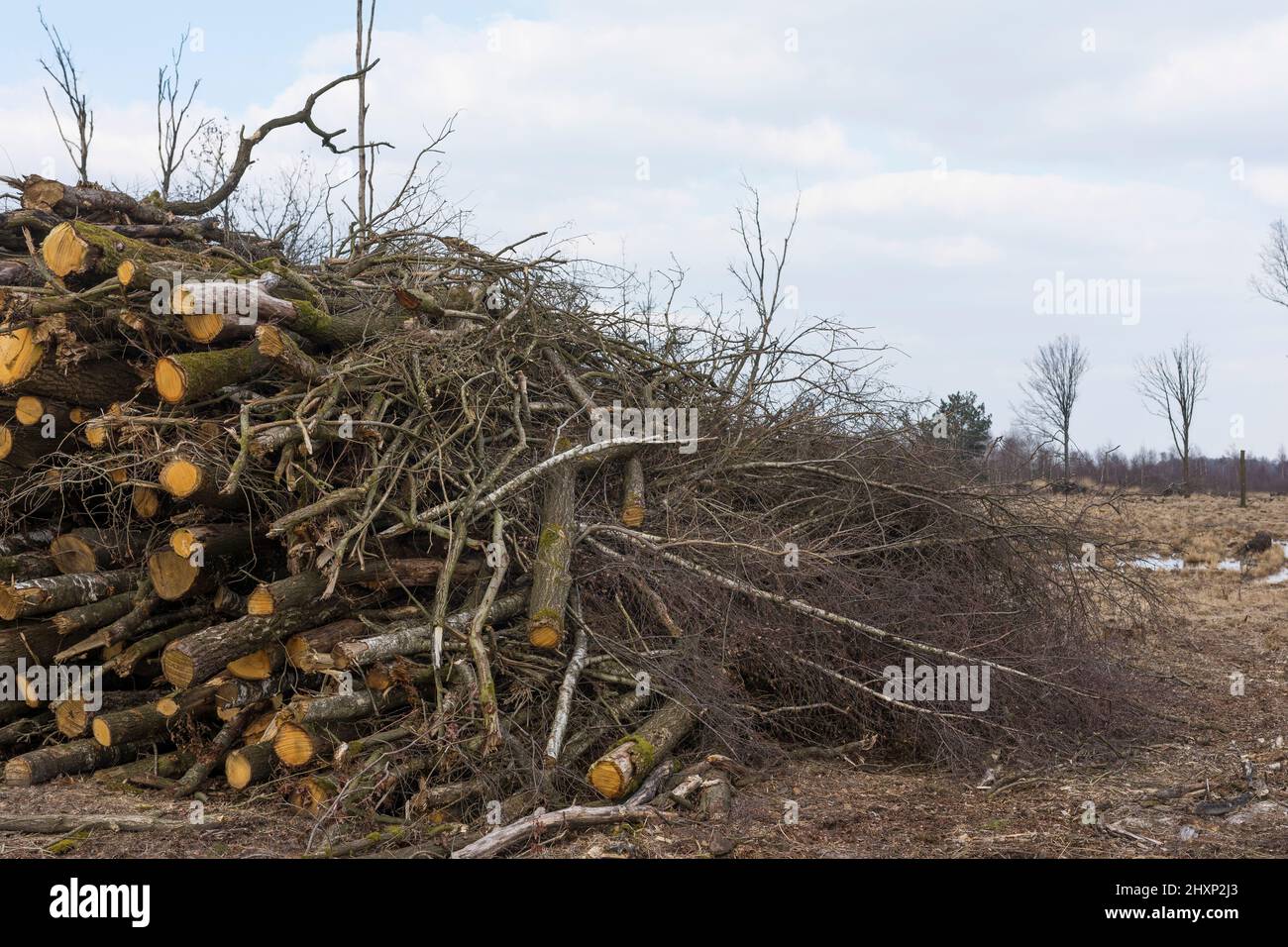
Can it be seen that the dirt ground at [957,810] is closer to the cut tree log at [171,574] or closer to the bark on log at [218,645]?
the bark on log at [218,645]

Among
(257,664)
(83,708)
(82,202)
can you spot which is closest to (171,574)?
(257,664)

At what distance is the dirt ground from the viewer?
4.66 metres

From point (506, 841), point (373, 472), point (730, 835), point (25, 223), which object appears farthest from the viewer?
point (25, 223)

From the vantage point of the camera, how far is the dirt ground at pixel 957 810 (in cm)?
466

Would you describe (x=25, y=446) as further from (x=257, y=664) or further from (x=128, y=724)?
(x=257, y=664)

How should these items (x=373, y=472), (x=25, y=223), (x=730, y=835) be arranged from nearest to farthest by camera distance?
(x=730, y=835)
(x=373, y=472)
(x=25, y=223)

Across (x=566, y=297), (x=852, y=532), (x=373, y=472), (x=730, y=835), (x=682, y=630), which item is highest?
(x=566, y=297)

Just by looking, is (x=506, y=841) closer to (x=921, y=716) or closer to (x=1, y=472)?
(x=921, y=716)

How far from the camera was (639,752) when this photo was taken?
5.38 meters

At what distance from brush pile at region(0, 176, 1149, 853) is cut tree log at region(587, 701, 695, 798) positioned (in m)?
0.02

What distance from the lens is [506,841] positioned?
4.49 m

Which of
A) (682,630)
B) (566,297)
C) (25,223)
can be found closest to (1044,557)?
(682,630)

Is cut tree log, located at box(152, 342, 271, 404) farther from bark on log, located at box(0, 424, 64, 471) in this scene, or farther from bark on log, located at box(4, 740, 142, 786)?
bark on log, located at box(4, 740, 142, 786)
